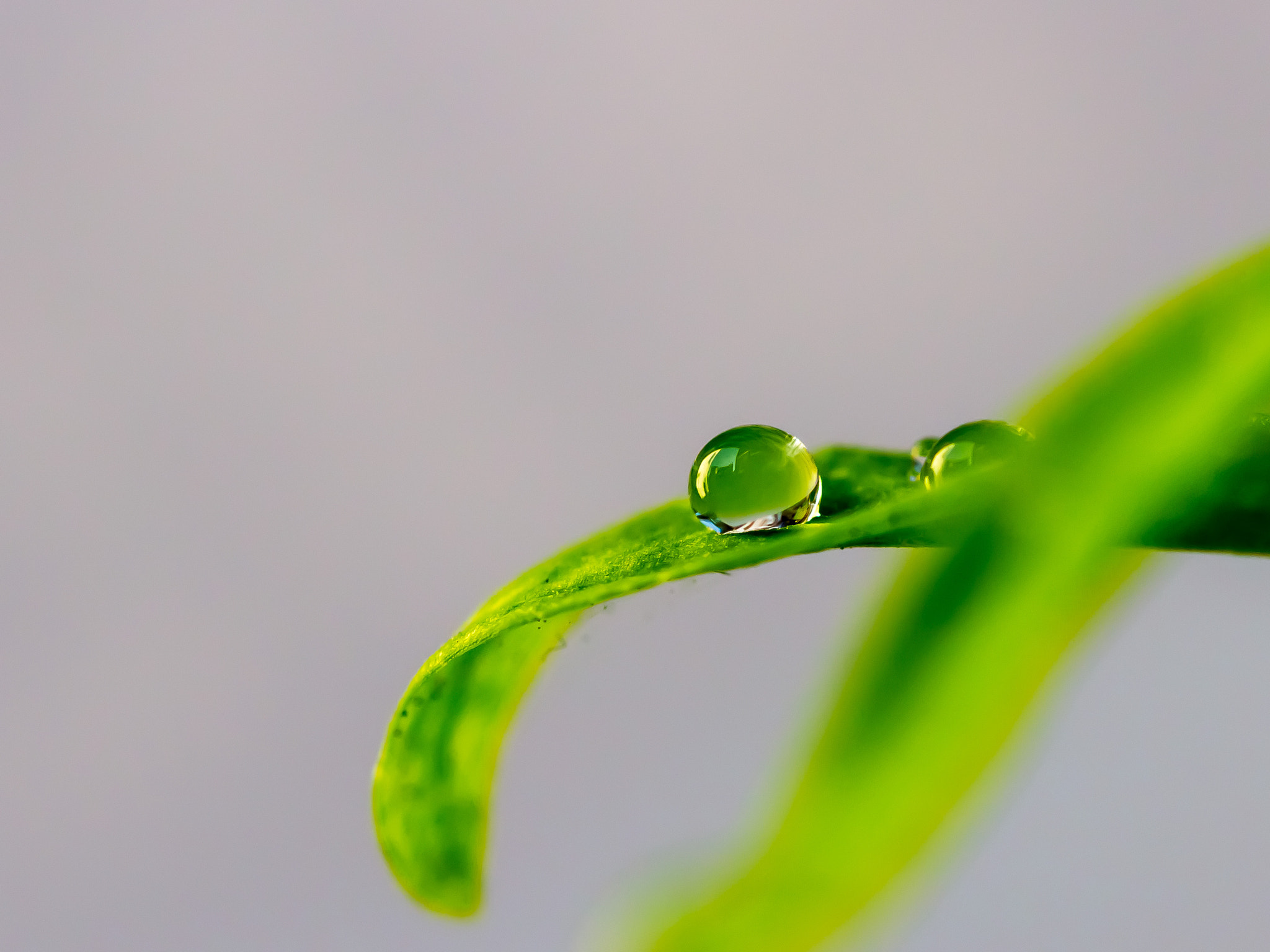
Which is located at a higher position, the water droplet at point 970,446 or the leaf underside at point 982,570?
the water droplet at point 970,446

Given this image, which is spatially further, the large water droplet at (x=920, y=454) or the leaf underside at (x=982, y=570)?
the large water droplet at (x=920, y=454)

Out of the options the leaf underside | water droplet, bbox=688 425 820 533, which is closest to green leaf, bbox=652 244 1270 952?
the leaf underside

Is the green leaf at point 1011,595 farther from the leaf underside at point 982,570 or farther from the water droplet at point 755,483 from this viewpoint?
the water droplet at point 755,483

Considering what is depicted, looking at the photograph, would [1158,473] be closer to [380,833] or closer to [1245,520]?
[1245,520]

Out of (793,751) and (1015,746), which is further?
(793,751)

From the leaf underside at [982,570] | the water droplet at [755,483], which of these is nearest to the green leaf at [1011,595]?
the leaf underside at [982,570]

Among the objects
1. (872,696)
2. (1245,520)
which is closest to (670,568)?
(872,696)
